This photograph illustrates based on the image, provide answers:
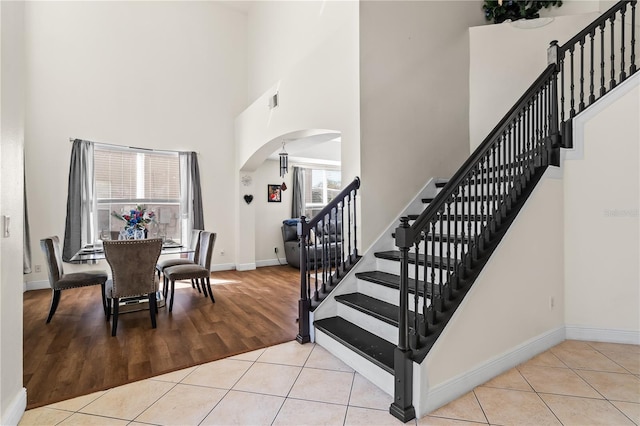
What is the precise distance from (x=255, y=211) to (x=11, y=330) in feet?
17.2

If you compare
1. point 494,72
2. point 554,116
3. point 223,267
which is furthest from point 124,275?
point 494,72

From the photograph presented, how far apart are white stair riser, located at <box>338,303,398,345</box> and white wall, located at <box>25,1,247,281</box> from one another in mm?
4187

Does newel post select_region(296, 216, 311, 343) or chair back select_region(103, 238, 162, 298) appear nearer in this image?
newel post select_region(296, 216, 311, 343)

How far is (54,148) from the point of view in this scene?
5207mm

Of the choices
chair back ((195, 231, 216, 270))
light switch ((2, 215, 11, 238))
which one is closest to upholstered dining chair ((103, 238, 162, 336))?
chair back ((195, 231, 216, 270))

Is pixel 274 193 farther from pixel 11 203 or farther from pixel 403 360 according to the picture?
pixel 403 360

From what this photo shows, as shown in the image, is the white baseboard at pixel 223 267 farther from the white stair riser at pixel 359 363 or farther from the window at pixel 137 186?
the white stair riser at pixel 359 363

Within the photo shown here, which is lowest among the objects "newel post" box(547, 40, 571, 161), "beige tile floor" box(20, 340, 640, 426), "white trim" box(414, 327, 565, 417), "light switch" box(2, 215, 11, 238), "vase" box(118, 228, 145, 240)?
"beige tile floor" box(20, 340, 640, 426)

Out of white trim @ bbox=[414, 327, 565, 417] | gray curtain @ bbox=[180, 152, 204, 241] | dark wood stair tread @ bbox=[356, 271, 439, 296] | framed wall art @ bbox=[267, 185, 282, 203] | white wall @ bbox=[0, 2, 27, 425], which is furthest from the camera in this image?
framed wall art @ bbox=[267, 185, 282, 203]

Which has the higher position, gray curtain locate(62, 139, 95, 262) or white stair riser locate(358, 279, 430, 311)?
gray curtain locate(62, 139, 95, 262)

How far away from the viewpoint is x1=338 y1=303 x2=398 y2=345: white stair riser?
2534 mm

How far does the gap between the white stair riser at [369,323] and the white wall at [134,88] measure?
419 cm

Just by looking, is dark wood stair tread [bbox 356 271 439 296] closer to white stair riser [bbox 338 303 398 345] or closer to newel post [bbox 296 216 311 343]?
white stair riser [bbox 338 303 398 345]

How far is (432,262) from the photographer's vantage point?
1999 mm
